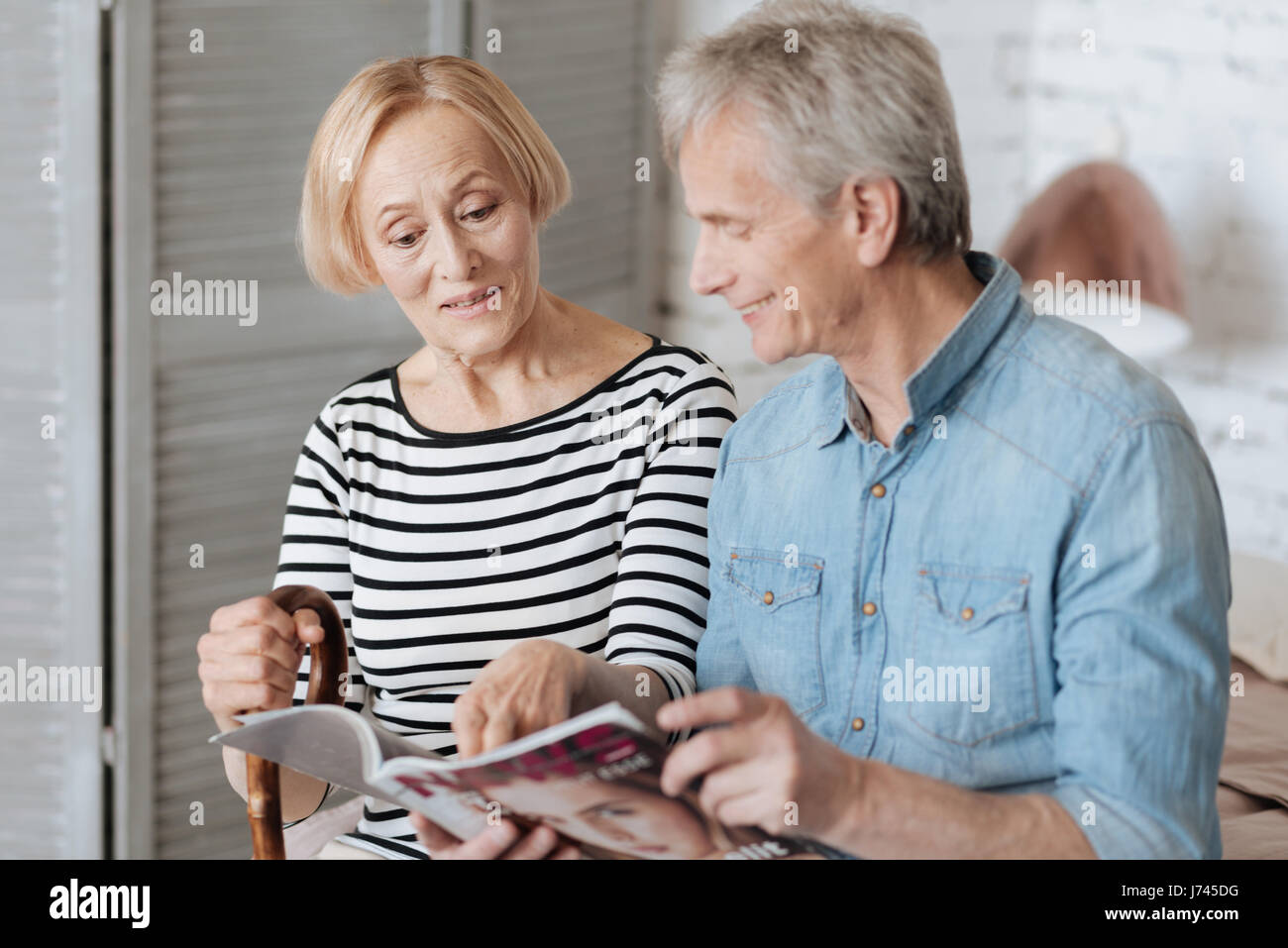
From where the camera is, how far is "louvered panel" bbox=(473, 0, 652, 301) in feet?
8.28

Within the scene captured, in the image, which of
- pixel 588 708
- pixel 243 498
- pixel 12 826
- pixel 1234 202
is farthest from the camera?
pixel 1234 202

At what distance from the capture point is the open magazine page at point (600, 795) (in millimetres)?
875

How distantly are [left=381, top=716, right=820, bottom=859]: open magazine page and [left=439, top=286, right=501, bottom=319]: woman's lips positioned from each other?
22.4 inches

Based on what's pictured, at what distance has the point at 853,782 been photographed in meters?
0.93

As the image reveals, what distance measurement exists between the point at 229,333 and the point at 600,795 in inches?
57.5

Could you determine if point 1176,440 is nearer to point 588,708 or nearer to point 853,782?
point 853,782

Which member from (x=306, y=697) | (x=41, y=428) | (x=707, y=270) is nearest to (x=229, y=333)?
(x=41, y=428)

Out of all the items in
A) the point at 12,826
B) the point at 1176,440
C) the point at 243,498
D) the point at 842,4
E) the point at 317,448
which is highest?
the point at 842,4

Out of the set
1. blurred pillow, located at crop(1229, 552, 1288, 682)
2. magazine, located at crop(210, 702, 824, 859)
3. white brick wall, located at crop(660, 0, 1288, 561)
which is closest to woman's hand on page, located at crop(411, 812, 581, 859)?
magazine, located at crop(210, 702, 824, 859)

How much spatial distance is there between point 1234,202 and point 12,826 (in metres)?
2.41

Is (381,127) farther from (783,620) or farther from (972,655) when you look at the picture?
(972,655)

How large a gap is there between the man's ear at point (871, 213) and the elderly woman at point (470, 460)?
37cm
